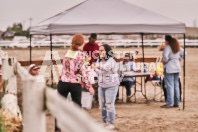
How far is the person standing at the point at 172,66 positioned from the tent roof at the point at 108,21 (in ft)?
1.74

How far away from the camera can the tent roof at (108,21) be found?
8453mm

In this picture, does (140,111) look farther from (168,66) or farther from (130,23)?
(130,23)

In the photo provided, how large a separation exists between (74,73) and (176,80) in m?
4.10

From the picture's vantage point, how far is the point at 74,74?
6215 millimetres

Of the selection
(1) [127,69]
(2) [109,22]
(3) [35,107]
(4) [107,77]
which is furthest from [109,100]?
(3) [35,107]

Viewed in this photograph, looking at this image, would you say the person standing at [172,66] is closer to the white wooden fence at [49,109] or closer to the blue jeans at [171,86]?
the blue jeans at [171,86]

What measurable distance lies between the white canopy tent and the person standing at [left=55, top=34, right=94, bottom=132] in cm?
211

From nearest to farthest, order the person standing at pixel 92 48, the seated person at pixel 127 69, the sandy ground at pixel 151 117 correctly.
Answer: the sandy ground at pixel 151 117, the person standing at pixel 92 48, the seated person at pixel 127 69

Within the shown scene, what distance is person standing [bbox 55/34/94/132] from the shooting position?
620 cm

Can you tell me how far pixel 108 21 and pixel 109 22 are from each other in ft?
0.24

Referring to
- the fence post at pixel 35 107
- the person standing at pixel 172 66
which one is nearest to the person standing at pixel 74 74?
the fence post at pixel 35 107

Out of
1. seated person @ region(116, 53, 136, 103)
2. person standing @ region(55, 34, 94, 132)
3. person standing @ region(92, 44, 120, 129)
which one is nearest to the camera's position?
person standing @ region(55, 34, 94, 132)

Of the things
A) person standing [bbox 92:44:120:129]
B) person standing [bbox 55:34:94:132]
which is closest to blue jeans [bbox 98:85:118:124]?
person standing [bbox 92:44:120:129]

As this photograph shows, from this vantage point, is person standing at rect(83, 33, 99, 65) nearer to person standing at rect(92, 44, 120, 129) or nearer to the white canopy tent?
the white canopy tent
